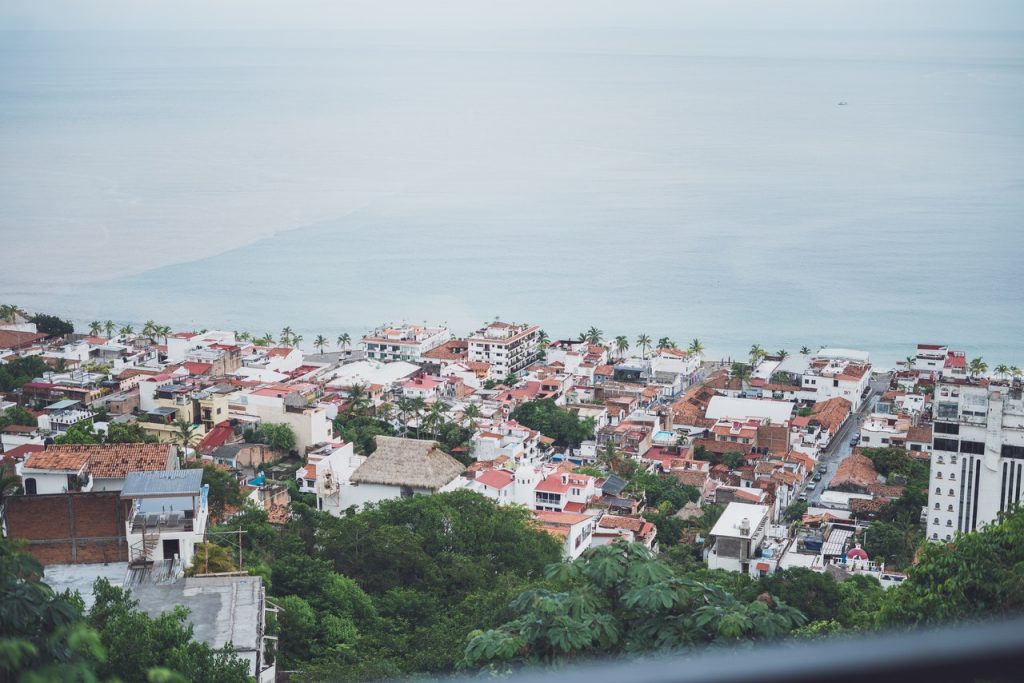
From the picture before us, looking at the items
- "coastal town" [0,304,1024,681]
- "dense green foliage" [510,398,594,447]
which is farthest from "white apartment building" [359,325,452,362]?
"dense green foliage" [510,398,594,447]

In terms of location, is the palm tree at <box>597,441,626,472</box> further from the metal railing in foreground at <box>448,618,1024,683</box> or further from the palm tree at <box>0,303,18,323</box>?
the metal railing in foreground at <box>448,618,1024,683</box>

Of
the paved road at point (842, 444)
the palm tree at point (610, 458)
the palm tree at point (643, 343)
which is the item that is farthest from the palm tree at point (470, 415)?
the palm tree at point (643, 343)

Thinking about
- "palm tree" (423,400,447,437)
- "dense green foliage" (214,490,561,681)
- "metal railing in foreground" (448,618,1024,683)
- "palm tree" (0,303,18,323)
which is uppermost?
"metal railing in foreground" (448,618,1024,683)

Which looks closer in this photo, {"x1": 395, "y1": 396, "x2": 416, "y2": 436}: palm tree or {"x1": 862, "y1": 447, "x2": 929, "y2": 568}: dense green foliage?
{"x1": 862, "y1": 447, "x2": 929, "y2": 568}: dense green foliage

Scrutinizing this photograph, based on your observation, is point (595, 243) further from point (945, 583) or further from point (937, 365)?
point (945, 583)

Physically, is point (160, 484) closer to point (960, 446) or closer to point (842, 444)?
point (960, 446)

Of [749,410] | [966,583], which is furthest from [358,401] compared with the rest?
[966,583]
